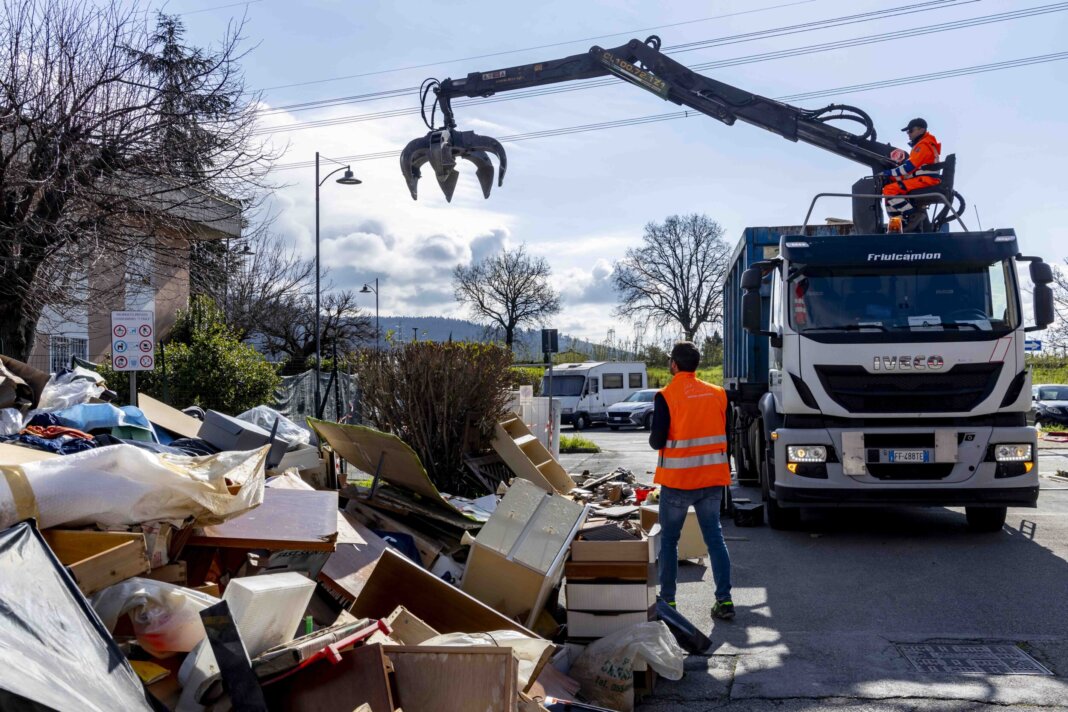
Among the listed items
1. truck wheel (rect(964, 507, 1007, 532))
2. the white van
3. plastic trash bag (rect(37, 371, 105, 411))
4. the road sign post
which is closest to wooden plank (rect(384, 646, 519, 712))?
plastic trash bag (rect(37, 371, 105, 411))

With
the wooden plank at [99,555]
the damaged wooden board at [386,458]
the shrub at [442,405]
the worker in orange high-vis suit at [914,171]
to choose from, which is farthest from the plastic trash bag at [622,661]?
the worker in orange high-vis suit at [914,171]

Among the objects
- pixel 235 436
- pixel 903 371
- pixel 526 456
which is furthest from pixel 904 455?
pixel 235 436

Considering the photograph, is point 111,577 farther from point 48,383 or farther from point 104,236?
point 104,236

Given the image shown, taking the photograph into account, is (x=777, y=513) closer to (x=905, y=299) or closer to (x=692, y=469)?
(x=905, y=299)

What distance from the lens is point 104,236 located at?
41.0 ft

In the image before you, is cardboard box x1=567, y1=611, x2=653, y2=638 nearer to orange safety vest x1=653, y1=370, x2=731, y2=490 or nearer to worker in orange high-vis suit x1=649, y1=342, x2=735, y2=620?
worker in orange high-vis suit x1=649, y1=342, x2=735, y2=620

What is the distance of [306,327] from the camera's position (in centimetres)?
3797

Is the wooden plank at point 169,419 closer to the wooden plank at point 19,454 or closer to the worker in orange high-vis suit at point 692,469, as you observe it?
the wooden plank at point 19,454

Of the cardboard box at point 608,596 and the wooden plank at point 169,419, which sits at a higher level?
the wooden plank at point 169,419

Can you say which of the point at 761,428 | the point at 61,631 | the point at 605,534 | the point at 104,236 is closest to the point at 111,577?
the point at 61,631

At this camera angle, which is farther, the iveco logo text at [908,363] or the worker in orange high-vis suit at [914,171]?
the worker in orange high-vis suit at [914,171]

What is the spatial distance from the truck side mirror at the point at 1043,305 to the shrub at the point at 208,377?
1374 centimetres

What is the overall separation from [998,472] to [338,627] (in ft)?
22.8

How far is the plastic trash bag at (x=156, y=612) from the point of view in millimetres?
3924
